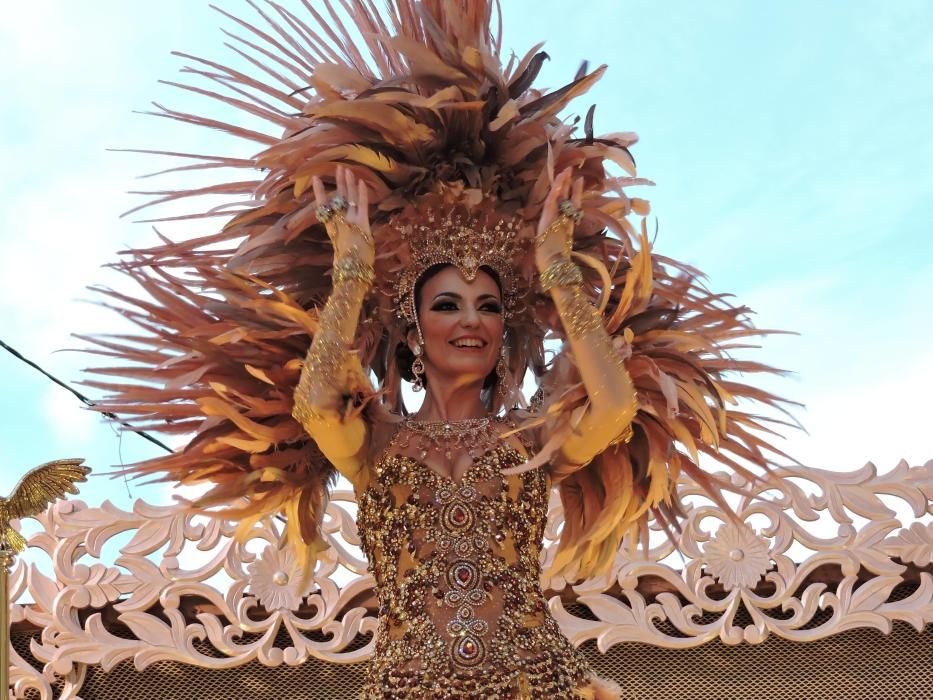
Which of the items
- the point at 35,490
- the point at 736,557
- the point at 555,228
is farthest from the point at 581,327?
the point at 736,557

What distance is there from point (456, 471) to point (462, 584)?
0.27 meters

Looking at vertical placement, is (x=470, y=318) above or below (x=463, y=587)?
above

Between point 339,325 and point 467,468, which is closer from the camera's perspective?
point 339,325

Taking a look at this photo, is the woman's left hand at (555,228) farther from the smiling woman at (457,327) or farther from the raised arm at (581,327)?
the smiling woman at (457,327)

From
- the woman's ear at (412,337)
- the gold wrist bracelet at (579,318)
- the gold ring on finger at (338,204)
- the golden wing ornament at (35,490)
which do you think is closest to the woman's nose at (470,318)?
the woman's ear at (412,337)

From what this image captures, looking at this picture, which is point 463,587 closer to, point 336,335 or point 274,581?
point 336,335

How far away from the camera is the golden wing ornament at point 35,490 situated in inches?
143

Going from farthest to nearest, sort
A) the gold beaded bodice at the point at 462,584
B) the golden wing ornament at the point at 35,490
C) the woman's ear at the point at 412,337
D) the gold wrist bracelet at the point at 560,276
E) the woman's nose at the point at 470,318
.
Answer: the golden wing ornament at the point at 35,490 < the woman's ear at the point at 412,337 < the woman's nose at the point at 470,318 < the gold wrist bracelet at the point at 560,276 < the gold beaded bodice at the point at 462,584

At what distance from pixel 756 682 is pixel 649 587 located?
21.9 inches

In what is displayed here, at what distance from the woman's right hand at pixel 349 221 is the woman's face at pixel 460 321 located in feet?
0.89

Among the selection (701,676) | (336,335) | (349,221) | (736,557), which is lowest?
(701,676)

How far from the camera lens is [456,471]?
276cm

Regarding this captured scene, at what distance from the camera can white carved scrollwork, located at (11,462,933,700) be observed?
14.9ft

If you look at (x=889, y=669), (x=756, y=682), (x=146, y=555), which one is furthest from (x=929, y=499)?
(x=146, y=555)
